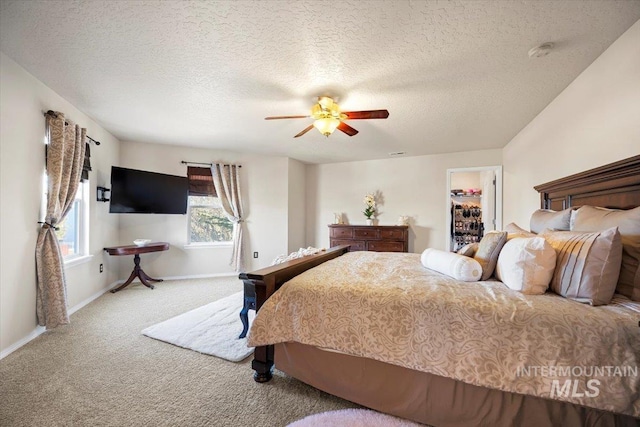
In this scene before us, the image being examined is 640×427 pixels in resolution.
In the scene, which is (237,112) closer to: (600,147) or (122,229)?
(122,229)

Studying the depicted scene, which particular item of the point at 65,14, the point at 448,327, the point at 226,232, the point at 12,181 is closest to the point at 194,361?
the point at 448,327

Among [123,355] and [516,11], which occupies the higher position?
[516,11]

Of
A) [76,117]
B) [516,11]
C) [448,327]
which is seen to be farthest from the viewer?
[76,117]

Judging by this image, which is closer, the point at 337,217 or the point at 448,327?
the point at 448,327

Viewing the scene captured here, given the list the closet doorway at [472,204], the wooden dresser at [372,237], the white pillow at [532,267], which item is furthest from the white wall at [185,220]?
the white pillow at [532,267]

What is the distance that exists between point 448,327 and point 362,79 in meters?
2.10

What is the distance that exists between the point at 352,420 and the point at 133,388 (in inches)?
59.0

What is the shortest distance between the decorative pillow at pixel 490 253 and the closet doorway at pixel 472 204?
3250 mm

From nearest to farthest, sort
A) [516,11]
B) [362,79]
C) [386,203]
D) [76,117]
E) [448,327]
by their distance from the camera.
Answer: [448,327] → [516,11] → [362,79] → [76,117] → [386,203]

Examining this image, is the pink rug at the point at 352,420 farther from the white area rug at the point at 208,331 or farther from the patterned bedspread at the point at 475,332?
the white area rug at the point at 208,331

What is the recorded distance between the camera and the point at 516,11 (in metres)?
1.51

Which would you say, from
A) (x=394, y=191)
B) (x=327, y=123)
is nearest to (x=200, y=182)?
(x=327, y=123)

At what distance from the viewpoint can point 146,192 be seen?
3957 millimetres

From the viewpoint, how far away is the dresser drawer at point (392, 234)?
4.85 meters
